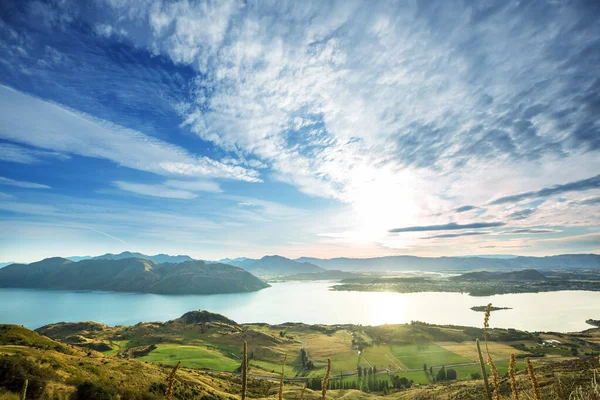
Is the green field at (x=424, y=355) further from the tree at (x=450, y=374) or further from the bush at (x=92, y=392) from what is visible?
the bush at (x=92, y=392)

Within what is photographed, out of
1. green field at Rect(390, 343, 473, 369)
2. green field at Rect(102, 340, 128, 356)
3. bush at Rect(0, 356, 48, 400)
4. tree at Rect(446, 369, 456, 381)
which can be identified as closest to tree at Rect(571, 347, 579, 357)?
green field at Rect(390, 343, 473, 369)

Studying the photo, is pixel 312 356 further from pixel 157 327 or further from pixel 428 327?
pixel 157 327

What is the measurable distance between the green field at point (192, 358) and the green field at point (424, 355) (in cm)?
7421

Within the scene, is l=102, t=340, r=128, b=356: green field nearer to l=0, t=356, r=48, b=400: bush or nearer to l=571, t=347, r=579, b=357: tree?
l=0, t=356, r=48, b=400: bush

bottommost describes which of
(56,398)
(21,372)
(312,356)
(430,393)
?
(312,356)

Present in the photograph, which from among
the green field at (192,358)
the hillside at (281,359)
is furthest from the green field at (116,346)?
the green field at (192,358)

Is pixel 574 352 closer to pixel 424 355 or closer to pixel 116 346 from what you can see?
pixel 424 355

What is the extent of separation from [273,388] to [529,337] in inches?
5566

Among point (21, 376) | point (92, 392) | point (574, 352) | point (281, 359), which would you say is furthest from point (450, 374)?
point (21, 376)

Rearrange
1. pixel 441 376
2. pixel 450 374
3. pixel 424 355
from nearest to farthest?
pixel 441 376
pixel 450 374
pixel 424 355

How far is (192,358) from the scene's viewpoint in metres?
118

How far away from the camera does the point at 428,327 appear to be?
598 feet

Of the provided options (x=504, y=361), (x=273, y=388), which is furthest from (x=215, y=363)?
(x=504, y=361)

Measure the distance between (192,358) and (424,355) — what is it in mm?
101571
